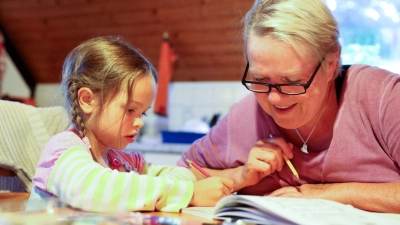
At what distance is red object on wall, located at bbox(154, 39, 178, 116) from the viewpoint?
3.45 m

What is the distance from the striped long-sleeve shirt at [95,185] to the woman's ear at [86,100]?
12 cm

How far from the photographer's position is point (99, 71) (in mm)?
1160

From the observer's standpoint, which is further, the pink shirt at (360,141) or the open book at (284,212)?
the pink shirt at (360,141)

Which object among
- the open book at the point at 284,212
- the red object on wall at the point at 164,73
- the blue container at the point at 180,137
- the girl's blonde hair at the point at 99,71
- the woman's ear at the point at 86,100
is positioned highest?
the girl's blonde hair at the point at 99,71

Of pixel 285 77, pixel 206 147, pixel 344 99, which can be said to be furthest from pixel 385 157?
pixel 206 147

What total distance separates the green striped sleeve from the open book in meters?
0.06

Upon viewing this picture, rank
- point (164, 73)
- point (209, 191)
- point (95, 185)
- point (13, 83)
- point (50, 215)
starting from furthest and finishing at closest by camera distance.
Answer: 1. point (13, 83)
2. point (164, 73)
3. point (209, 191)
4. point (95, 185)
5. point (50, 215)

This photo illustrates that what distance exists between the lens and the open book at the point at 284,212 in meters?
0.80

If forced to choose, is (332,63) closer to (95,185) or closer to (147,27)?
(95,185)

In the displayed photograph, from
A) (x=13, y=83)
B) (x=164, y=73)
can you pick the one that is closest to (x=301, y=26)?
(x=164, y=73)

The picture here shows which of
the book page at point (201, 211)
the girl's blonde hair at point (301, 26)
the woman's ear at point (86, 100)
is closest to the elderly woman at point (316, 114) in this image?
the girl's blonde hair at point (301, 26)

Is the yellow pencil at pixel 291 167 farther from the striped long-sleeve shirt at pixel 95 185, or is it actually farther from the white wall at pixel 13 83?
the white wall at pixel 13 83

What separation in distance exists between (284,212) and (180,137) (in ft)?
7.24

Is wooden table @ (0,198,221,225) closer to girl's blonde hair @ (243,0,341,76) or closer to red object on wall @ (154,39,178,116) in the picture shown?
girl's blonde hair @ (243,0,341,76)
